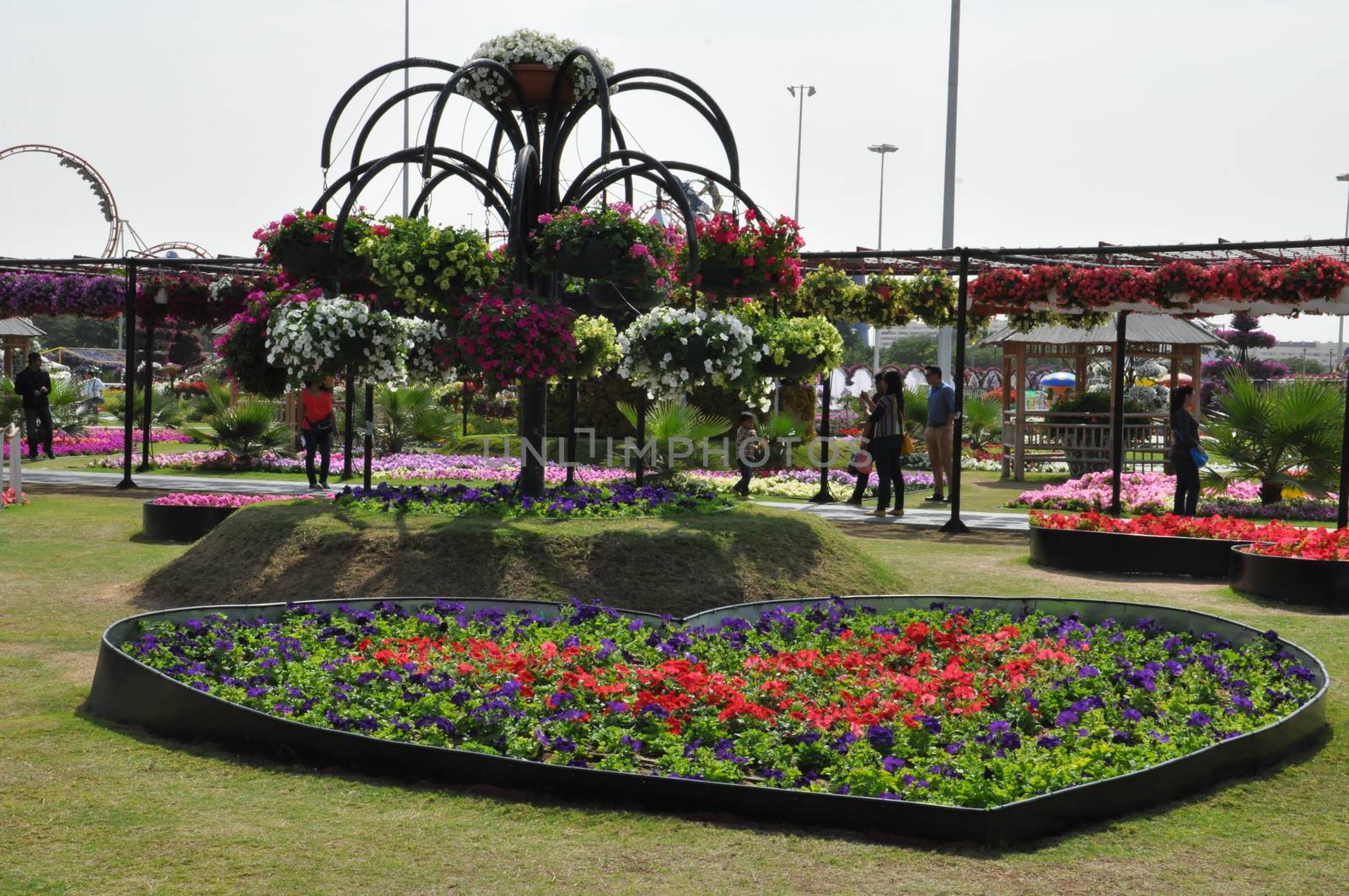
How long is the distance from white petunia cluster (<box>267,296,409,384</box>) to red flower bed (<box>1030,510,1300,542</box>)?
19.3ft

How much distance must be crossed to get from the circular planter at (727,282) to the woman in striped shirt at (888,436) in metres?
5.04

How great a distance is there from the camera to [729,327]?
34.0 feet

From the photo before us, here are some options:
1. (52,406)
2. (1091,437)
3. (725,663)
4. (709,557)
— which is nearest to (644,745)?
(725,663)

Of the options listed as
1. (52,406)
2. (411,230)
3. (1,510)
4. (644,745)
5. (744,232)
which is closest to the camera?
(644,745)

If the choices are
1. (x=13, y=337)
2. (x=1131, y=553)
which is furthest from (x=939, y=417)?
(x=13, y=337)

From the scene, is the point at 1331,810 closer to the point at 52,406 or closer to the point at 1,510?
the point at 1,510

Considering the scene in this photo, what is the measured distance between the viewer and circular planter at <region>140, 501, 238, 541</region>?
42.6 ft

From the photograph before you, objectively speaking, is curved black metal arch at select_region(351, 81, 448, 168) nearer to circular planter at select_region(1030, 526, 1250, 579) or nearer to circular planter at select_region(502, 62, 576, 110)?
circular planter at select_region(502, 62, 576, 110)

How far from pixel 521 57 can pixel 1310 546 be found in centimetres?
708

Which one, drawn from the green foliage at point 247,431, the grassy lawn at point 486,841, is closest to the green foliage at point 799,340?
the grassy lawn at point 486,841

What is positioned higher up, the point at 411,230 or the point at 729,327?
the point at 411,230

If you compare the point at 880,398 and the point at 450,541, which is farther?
the point at 880,398

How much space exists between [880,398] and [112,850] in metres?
12.4

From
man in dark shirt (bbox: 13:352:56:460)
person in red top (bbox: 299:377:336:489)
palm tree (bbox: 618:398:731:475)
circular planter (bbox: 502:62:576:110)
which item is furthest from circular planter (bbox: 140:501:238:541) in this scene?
man in dark shirt (bbox: 13:352:56:460)
